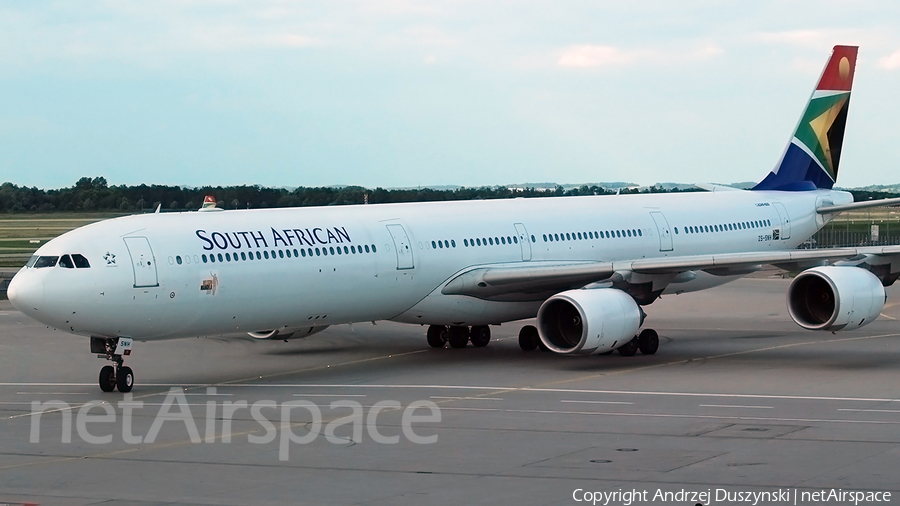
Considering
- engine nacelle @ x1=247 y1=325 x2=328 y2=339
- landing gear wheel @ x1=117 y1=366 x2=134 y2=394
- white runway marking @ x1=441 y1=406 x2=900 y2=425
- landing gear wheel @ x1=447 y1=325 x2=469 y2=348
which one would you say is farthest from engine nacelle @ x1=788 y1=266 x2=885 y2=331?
landing gear wheel @ x1=117 y1=366 x2=134 y2=394

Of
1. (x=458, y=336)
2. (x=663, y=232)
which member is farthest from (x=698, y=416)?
(x=663, y=232)

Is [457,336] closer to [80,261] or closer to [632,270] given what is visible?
[632,270]

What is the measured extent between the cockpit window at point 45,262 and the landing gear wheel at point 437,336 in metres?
9.95

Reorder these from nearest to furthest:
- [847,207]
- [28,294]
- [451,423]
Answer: [451,423] → [28,294] → [847,207]

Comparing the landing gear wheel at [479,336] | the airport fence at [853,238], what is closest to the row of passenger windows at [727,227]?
the landing gear wheel at [479,336]

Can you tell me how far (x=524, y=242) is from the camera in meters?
28.4

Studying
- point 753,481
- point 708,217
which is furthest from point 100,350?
point 708,217

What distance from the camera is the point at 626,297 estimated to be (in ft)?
84.1

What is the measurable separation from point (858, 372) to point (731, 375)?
249cm

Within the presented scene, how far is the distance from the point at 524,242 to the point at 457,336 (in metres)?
2.67

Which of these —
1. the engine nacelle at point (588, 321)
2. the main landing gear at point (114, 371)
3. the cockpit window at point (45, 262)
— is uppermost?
the cockpit window at point (45, 262)

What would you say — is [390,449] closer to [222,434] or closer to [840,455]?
[222,434]

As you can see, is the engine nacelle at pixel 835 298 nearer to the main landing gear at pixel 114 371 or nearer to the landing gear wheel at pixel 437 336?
the landing gear wheel at pixel 437 336

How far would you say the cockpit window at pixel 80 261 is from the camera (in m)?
21.6
